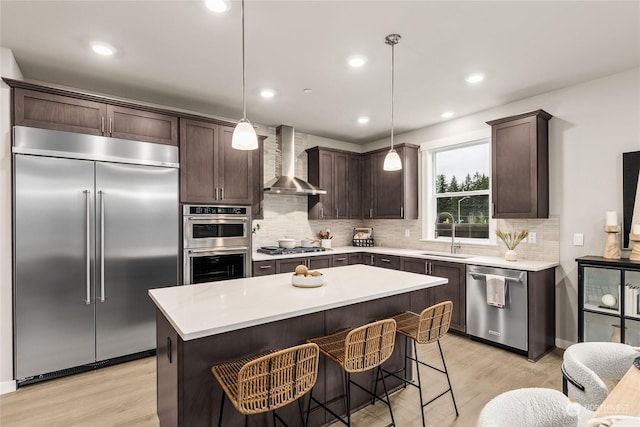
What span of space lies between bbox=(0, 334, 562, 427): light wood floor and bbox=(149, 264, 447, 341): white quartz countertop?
35.9 inches

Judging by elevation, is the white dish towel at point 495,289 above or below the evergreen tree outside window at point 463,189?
below

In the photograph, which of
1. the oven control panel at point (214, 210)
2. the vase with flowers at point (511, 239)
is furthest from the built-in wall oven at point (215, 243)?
the vase with flowers at point (511, 239)

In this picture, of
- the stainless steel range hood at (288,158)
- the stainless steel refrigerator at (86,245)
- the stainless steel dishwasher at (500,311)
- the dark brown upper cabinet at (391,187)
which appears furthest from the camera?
the dark brown upper cabinet at (391,187)

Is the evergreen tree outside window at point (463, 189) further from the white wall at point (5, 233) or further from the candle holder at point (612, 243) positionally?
the white wall at point (5, 233)

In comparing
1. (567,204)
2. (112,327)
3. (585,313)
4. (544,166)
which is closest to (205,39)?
(112,327)

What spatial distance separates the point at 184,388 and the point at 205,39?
94.5 inches

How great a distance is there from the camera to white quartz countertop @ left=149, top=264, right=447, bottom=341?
5.13ft

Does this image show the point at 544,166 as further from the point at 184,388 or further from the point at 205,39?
the point at 184,388

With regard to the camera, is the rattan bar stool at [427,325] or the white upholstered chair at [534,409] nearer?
the white upholstered chair at [534,409]

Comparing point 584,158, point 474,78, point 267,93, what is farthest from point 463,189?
point 267,93

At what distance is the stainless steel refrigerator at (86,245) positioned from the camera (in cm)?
275

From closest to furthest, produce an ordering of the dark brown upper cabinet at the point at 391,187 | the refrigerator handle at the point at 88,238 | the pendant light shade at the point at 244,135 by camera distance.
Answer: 1. the pendant light shade at the point at 244,135
2. the refrigerator handle at the point at 88,238
3. the dark brown upper cabinet at the point at 391,187

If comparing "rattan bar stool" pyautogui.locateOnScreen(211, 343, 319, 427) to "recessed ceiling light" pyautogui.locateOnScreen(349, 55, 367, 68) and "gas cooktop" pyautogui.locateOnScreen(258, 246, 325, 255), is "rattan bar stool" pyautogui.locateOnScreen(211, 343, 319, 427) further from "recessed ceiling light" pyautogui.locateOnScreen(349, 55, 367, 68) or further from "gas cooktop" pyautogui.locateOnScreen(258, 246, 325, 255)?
"gas cooktop" pyautogui.locateOnScreen(258, 246, 325, 255)

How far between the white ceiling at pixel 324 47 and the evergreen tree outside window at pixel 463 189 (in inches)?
32.5
